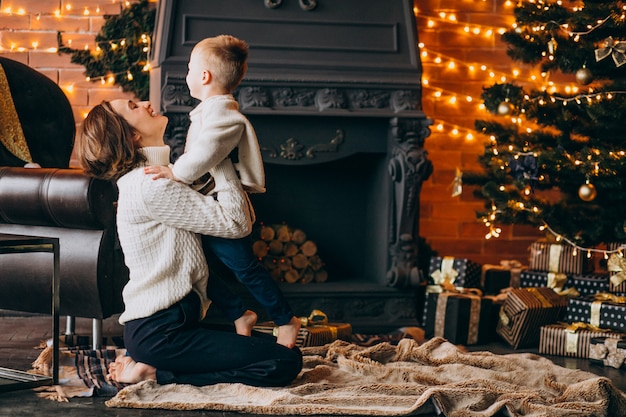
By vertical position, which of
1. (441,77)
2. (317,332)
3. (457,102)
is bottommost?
(317,332)

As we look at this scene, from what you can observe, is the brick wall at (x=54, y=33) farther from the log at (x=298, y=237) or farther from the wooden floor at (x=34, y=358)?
the log at (x=298, y=237)

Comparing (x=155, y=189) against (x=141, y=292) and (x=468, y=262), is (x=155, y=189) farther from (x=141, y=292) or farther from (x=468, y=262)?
(x=468, y=262)

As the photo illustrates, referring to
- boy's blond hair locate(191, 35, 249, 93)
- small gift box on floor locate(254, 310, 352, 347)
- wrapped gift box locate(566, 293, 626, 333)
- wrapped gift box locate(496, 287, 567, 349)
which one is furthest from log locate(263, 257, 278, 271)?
boy's blond hair locate(191, 35, 249, 93)

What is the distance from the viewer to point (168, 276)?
7.91ft

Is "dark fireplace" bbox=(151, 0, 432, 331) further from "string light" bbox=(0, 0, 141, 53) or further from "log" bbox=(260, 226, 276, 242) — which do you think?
"string light" bbox=(0, 0, 141, 53)

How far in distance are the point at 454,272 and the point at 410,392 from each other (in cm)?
134

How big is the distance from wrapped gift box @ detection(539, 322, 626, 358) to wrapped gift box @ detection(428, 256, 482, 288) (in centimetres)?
46

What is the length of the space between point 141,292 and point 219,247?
0.26 m

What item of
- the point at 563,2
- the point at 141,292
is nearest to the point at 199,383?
the point at 141,292

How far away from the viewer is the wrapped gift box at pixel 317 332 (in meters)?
3.02

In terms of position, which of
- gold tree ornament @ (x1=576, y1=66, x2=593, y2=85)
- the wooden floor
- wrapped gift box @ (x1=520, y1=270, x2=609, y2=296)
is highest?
gold tree ornament @ (x1=576, y1=66, x2=593, y2=85)

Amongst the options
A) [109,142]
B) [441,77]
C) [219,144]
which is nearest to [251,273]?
[219,144]

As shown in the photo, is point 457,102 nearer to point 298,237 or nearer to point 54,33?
point 298,237

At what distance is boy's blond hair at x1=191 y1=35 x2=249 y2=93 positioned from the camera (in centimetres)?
252
